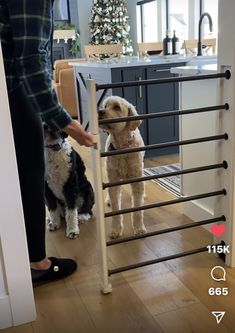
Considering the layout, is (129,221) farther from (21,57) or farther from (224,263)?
(21,57)

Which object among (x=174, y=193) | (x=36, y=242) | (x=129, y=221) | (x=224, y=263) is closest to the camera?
(x=36, y=242)

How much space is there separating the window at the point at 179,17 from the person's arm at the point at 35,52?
7.09m

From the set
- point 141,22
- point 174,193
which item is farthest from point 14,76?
point 141,22

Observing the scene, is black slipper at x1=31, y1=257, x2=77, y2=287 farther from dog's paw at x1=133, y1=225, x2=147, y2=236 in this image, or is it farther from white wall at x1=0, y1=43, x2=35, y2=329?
dog's paw at x1=133, y1=225, x2=147, y2=236

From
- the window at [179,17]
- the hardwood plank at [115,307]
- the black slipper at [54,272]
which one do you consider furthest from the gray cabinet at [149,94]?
the window at [179,17]

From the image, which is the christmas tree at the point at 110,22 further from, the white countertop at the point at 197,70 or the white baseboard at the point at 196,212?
the white baseboard at the point at 196,212

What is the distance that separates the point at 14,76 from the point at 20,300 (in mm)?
847

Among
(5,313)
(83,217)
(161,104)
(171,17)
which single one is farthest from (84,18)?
(5,313)

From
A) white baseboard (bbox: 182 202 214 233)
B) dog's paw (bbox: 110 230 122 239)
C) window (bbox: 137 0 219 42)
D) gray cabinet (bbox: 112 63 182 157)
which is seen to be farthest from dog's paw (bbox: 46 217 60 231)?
window (bbox: 137 0 219 42)

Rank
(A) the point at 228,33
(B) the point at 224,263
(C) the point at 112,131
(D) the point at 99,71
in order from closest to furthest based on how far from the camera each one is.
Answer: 1. (A) the point at 228,33
2. (B) the point at 224,263
3. (C) the point at 112,131
4. (D) the point at 99,71

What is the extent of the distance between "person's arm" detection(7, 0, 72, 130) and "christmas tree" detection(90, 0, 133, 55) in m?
7.90

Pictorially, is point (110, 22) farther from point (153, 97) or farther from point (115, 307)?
point (115, 307)

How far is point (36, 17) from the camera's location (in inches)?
48.8

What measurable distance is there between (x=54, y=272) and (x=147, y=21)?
8.56m
